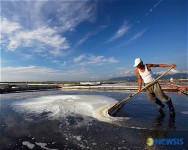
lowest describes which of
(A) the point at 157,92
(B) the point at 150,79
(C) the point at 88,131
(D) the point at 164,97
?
(C) the point at 88,131

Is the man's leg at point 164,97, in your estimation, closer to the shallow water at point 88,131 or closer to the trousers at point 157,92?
the trousers at point 157,92

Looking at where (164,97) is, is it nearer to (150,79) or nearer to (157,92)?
(157,92)

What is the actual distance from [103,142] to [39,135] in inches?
60.1

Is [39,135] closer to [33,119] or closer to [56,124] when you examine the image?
[56,124]

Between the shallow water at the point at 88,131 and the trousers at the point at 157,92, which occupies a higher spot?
the trousers at the point at 157,92

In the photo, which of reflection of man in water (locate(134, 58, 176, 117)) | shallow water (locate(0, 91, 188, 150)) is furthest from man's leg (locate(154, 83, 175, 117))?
shallow water (locate(0, 91, 188, 150))

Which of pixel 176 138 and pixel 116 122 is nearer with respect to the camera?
pixel 176 138

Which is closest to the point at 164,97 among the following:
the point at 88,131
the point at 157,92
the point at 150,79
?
the point at 157,92

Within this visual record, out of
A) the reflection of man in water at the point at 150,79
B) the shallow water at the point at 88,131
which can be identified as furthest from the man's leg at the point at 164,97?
the shallow water at the point at 88,131

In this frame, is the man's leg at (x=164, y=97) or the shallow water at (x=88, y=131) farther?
the man's leg at (x=164, y=97)

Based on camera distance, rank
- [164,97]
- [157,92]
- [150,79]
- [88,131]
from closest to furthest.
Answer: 1. [88,131]
2. [164,97]
3. [157,92]
4. [150,79]

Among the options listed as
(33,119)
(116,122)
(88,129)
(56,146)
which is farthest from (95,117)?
(56,146)

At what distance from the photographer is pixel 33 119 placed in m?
6.98

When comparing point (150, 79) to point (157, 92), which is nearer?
point (157, 92)
